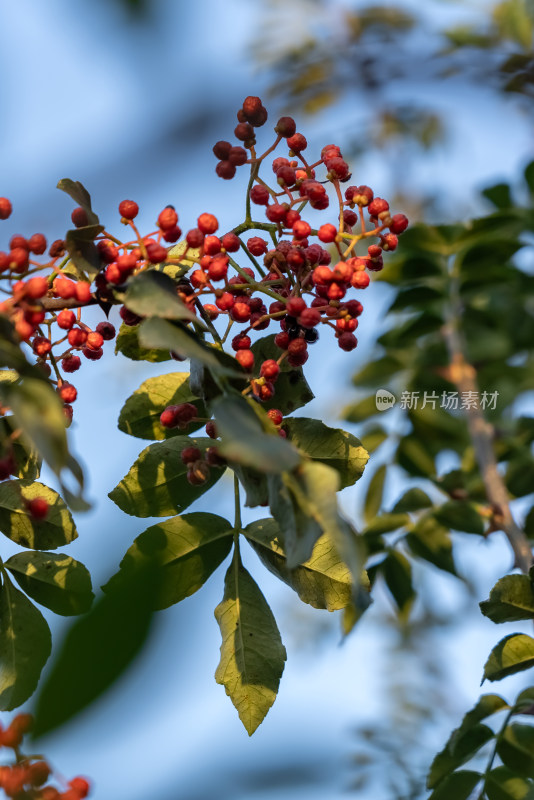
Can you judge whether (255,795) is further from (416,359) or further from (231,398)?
(416,359)

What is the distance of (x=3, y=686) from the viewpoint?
43.4 inches

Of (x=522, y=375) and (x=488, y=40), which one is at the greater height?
(x=488, y=40)

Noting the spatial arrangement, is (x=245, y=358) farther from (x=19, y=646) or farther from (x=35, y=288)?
(x=19, y=646)

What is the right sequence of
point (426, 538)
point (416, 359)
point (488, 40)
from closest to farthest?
point (426, 538)
point (416, 359)
point (488, 40)

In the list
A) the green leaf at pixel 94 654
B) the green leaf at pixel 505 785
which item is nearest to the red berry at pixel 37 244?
the green leaf at pixel 94 654

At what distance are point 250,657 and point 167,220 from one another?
608 millimetres

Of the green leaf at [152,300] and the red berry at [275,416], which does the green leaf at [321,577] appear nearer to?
the red berry at [275,416]

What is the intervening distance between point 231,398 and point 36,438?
29cm

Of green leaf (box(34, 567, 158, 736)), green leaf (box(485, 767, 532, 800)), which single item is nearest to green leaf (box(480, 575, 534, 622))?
green leaf (box(485, 767, 532, 800))

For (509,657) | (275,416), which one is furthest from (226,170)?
(509,657)

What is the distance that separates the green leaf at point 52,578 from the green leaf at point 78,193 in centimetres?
47

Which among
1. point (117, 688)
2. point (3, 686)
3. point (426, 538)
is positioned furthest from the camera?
point (426, 538)

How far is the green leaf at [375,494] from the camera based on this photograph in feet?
7.54

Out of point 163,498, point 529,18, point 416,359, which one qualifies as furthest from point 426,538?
point 529,18
